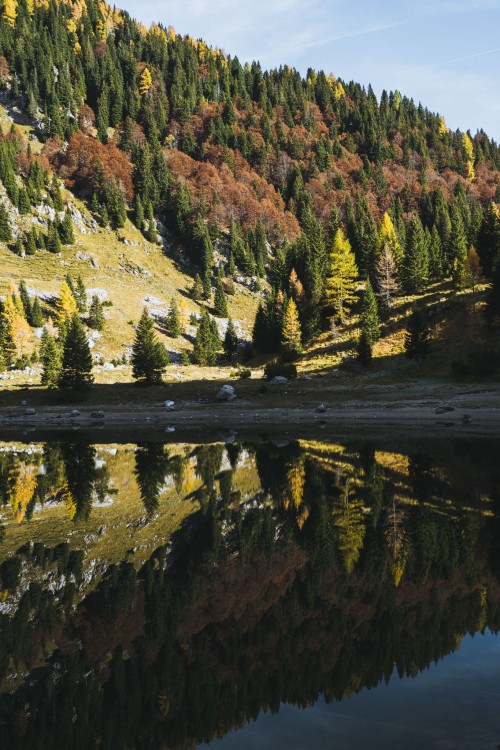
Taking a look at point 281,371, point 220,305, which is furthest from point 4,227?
point 281,371

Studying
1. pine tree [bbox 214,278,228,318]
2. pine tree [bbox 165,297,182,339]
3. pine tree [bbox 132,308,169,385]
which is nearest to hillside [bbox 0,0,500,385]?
pine tree [bbox 214,278,228,318]

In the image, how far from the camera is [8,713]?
261 inches

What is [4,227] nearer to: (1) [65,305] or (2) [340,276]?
(1) [65,305]

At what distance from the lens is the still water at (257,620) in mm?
6199

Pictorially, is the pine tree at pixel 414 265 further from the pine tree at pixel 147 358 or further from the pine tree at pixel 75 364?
the pine tree at pixel 75 364

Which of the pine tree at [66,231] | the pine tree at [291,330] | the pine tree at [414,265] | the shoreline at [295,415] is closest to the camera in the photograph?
the shoreline at [295,415]

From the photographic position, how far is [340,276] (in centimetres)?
8394

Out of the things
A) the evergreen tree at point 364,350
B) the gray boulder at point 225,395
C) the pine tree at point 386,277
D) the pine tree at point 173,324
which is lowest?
the gray boulder at point 225,395

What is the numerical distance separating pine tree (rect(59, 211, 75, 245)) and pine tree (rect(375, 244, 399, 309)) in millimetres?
93986

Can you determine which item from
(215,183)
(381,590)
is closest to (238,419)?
(381,590)

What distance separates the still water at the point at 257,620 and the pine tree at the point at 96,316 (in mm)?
91981

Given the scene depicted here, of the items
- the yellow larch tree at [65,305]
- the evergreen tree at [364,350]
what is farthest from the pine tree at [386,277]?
the yellow larch tree at [65,305]

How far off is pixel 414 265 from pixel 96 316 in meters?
66.0

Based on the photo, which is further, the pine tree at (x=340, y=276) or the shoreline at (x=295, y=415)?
the pine tree at (x=340, y=276)
